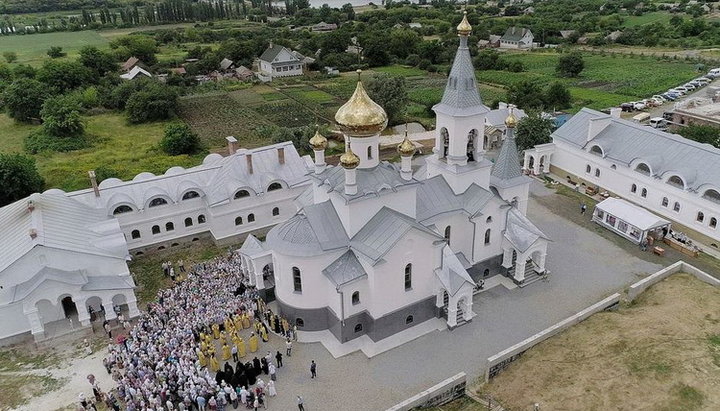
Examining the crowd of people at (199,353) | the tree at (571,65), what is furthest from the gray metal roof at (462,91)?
the tree at (571,65)

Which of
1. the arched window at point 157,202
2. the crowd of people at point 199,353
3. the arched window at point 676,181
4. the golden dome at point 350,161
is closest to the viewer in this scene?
the crowd of people at point 199,353

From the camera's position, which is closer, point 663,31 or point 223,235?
point 223,235

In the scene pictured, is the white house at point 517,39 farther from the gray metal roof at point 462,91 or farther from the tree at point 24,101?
the gray metal roof at point 462,91

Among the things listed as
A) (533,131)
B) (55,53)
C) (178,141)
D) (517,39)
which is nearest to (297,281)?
(533,131)

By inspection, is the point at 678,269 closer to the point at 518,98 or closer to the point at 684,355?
the point at 684,355

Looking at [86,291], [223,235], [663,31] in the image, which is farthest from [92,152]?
[663,31]

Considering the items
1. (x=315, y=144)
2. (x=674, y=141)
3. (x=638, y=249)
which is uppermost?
(x=315, y=144)
